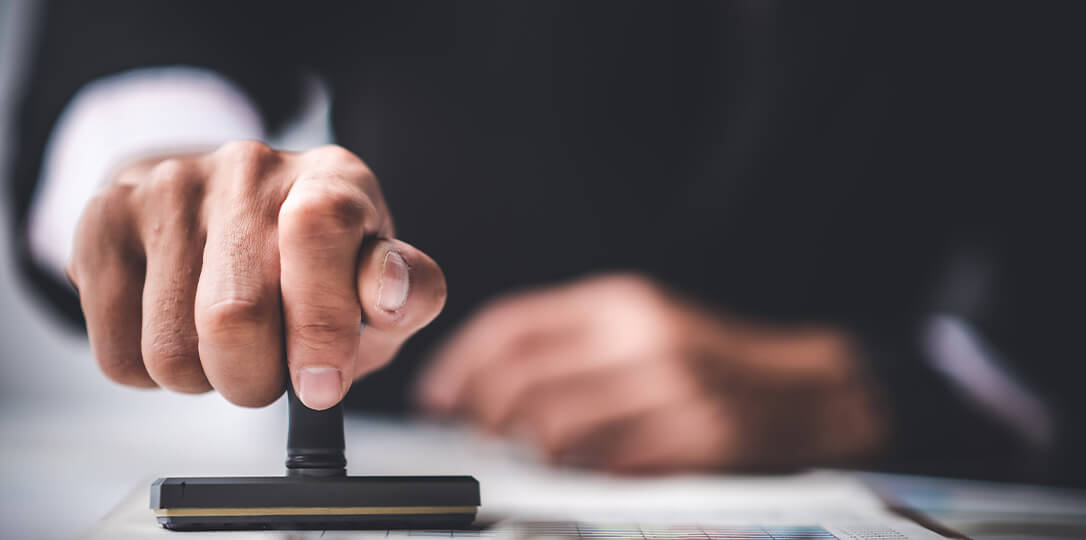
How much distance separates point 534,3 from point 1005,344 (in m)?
0.73

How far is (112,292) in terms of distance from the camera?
33cm

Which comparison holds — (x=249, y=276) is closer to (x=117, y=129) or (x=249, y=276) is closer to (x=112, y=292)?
(x=112, y=292)

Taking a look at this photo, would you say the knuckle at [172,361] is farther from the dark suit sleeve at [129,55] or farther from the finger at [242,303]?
the dark suit sleeve at [129,55]

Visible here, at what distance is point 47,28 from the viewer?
2.93 feet

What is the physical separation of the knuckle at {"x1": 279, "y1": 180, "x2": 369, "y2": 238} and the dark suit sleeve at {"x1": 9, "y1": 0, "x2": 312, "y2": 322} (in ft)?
2.14

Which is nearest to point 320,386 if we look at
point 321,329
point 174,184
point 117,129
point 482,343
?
point 321,329

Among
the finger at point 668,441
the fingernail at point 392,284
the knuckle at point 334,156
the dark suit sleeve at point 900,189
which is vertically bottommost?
the finger at point 668,441

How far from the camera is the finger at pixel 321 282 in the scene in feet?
0.88

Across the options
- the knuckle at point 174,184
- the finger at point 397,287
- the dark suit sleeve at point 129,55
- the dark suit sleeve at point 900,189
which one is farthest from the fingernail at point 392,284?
the dark suit sleeve at point 129,55

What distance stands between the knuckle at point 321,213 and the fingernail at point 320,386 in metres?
0.06

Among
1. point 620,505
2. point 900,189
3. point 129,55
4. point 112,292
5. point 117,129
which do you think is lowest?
point 620,505

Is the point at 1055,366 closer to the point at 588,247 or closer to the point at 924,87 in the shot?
the point at 924,87

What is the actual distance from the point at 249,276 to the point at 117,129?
0.71m

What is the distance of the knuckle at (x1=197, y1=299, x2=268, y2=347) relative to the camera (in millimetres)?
261
